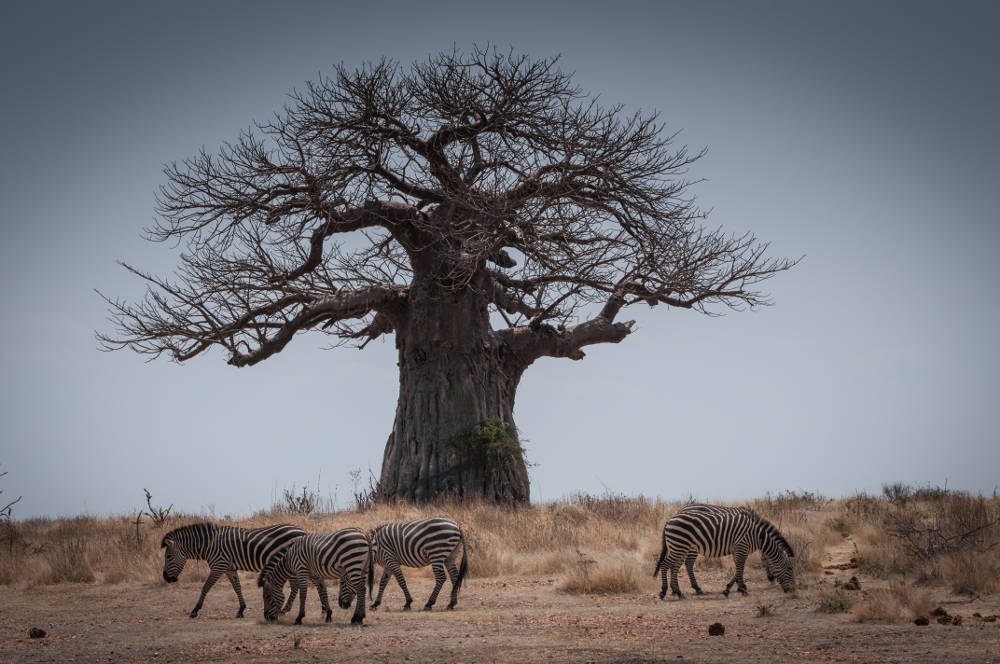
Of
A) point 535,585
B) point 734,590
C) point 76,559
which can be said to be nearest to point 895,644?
point 734,590

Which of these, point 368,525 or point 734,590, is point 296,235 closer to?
point 368,525

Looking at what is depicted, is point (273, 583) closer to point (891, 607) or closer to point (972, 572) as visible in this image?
point (891, 607)

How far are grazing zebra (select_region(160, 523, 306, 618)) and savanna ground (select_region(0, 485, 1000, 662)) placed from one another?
1.68 ft

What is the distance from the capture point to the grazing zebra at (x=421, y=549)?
11.0 m

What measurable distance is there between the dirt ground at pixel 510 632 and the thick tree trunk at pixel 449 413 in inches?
278

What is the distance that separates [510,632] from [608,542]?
21.7 ft

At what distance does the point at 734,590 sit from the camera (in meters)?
12.5

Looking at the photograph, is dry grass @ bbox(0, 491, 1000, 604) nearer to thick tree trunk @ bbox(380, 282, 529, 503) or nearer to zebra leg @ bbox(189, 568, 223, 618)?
thick tree trunk @ bbox(380, 282, 529, 503)

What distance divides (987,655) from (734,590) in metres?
5.52

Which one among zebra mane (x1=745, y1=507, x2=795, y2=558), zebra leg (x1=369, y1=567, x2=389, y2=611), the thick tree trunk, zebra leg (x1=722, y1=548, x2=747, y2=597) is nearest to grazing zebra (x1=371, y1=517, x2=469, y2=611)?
zebra leg (x1=369, y1=567, x2=389, y2=611)

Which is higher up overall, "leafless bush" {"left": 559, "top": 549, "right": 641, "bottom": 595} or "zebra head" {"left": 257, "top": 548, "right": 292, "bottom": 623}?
"zebra head" {"left": 257, "top": 548, "right": 292, "bottom": 623}

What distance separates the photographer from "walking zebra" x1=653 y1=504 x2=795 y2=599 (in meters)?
11.5

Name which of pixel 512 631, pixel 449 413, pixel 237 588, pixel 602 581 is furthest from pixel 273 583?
pixel 449 413

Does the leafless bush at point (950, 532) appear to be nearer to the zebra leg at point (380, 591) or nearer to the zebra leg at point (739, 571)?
the zebra leg at point (739, 571)
